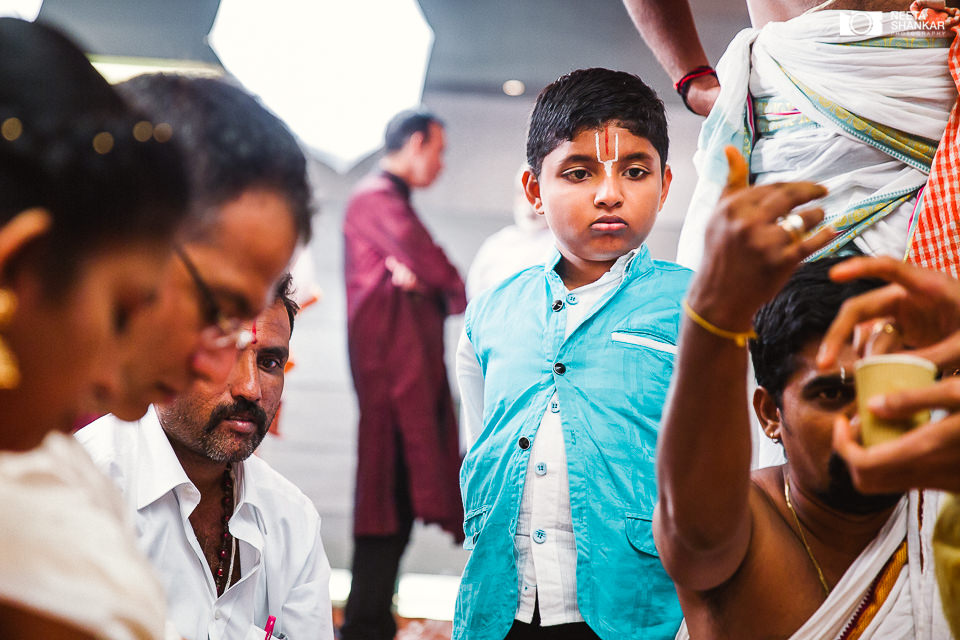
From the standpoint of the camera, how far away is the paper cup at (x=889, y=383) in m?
1.05

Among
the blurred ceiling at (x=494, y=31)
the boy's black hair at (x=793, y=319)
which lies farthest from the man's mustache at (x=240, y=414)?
the blurred ceiling at (x=494, y=31)

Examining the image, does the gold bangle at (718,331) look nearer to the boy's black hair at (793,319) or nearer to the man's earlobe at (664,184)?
the boy's black hair at (793,319)

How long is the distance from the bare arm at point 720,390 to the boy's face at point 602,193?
0.88 metres

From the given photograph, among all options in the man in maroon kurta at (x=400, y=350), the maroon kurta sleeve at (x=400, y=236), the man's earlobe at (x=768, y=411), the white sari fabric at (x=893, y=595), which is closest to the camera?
the white sari fabric at (x=893, y=595)

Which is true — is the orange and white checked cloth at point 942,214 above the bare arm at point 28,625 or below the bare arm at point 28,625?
above

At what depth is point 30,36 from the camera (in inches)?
36.3

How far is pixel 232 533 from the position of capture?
1996 millimetres

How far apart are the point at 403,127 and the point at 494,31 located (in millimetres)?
904

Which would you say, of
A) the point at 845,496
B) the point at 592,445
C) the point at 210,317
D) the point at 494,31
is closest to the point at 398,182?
the point at 494,31

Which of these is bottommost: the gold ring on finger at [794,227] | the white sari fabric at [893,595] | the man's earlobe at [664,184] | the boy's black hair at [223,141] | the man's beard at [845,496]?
the white sari fabric at [893,595]

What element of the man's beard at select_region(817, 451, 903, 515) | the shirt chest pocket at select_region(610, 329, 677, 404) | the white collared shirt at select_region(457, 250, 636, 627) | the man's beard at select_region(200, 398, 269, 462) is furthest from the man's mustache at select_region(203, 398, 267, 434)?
the man's beard at select_region(817, 451, 903, 515)

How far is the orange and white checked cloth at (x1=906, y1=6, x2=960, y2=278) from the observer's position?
173 cm

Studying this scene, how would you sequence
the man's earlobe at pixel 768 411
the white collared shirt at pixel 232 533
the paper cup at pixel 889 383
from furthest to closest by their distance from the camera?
the white collared shirt at pixel 232 533, the man's earlobe at pixel 768 411, the paper cup at pixel 889 383

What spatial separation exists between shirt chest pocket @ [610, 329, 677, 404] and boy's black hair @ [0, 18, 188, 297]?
127 cm
